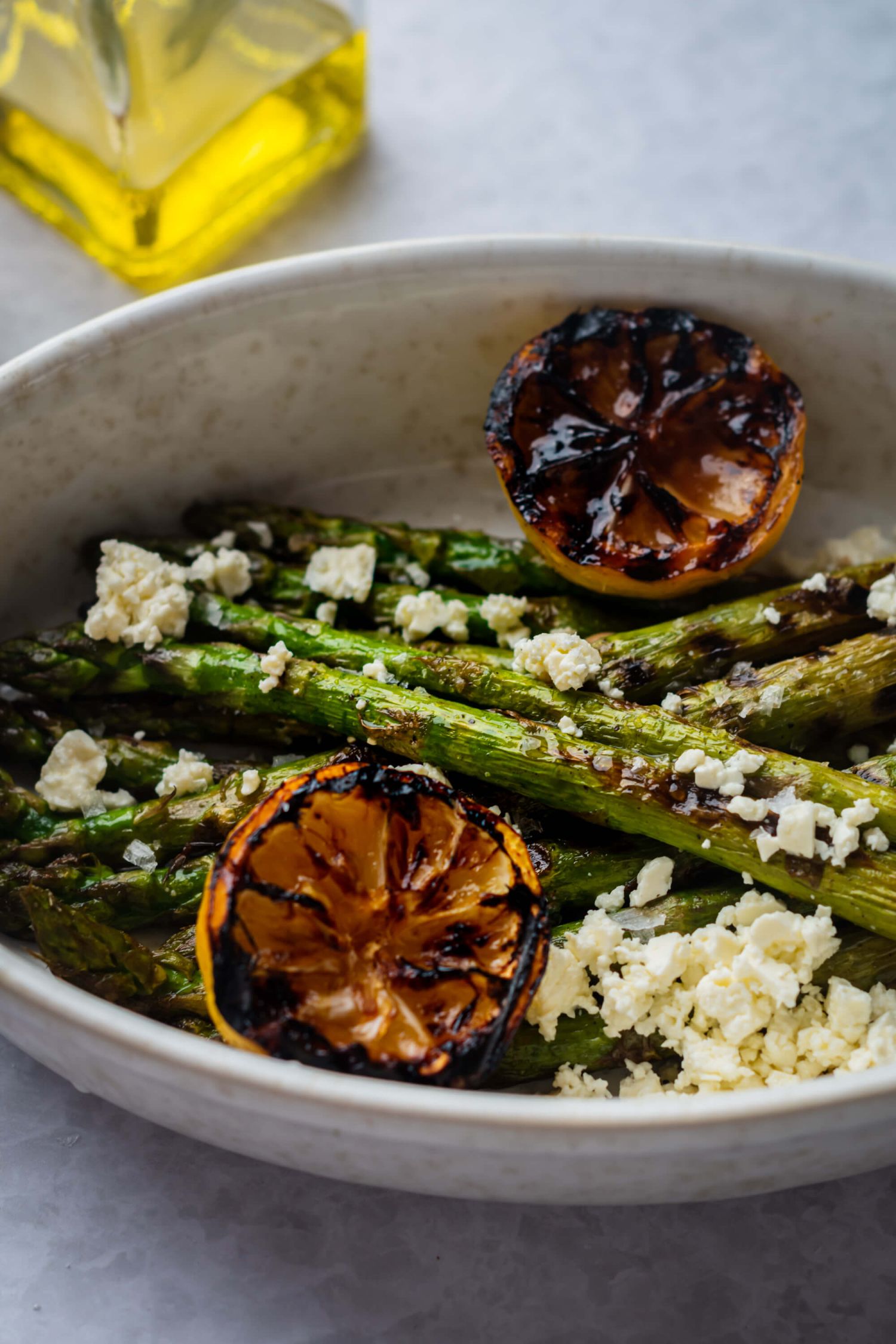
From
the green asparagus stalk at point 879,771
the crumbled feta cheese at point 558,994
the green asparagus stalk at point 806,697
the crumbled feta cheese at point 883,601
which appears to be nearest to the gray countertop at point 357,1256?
the crumbled feta cheese at point 558,994

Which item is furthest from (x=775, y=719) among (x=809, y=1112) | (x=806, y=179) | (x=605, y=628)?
(x=806, y=179)

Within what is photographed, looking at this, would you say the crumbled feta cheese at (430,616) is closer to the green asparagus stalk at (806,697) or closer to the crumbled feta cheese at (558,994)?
the green asparagus stalk at (806,697)

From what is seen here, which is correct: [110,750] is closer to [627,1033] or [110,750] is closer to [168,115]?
[627,1033]

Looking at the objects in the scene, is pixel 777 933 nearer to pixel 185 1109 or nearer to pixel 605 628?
pixel 605 628

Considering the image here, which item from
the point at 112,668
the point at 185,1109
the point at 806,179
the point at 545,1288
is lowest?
the point at 545,1288

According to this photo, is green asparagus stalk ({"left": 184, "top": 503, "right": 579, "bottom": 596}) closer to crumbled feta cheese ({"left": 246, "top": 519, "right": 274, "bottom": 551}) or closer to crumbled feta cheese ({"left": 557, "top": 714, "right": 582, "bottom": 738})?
crumbled feta cheese ({"left": 246, "top": 519, "right": 274, "bottom": 551})

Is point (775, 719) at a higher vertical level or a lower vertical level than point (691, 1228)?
higher
